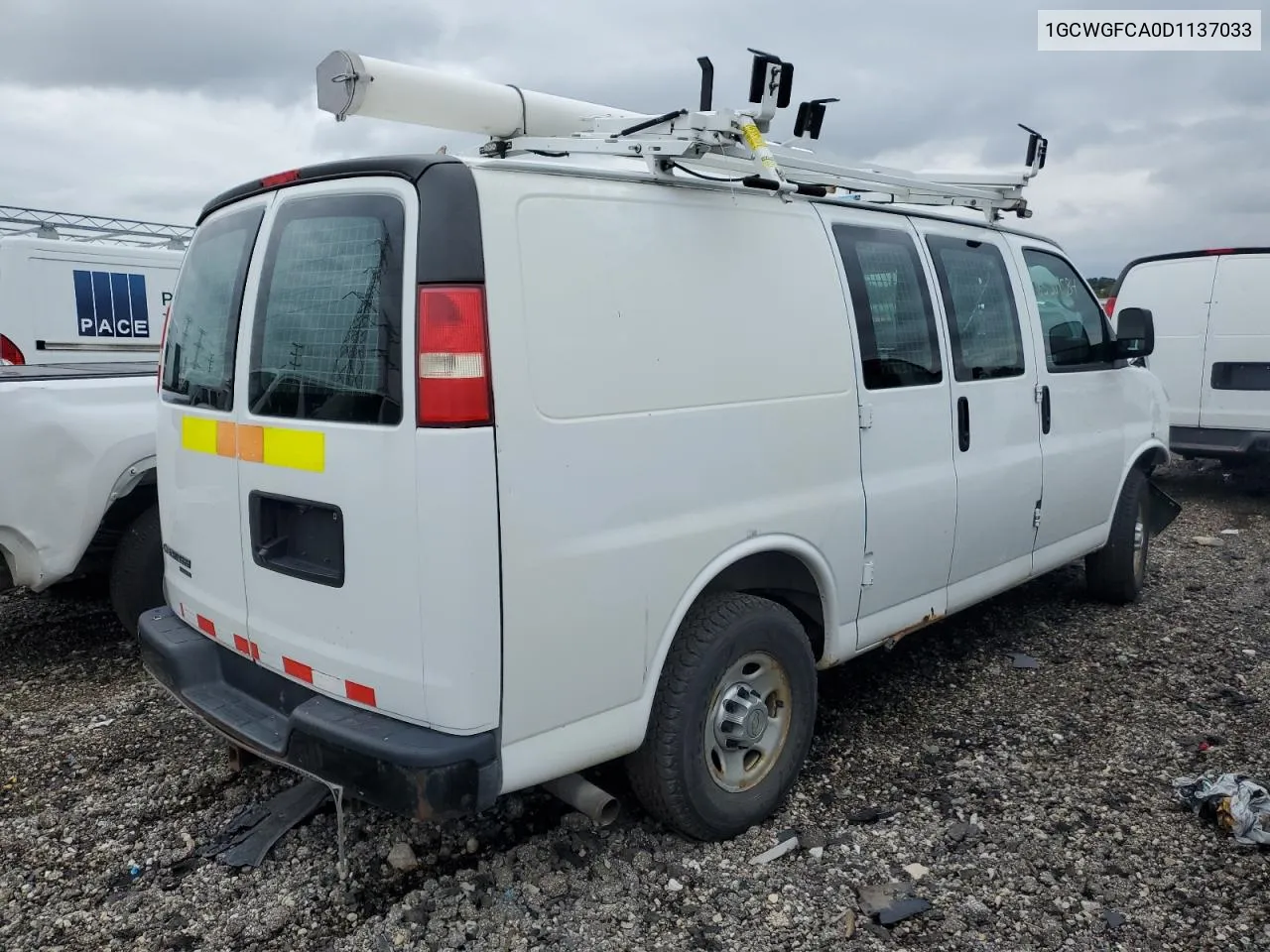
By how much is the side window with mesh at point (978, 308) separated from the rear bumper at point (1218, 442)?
4992 mm

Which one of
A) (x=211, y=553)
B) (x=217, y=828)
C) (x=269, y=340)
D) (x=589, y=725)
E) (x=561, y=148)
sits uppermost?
(x=561, y=148)

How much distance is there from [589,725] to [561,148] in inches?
69.8

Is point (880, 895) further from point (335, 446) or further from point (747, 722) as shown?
point (335, 446)

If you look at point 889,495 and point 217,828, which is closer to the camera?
point 217,828

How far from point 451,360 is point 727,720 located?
1.52 m

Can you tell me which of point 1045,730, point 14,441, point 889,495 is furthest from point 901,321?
point 14,441

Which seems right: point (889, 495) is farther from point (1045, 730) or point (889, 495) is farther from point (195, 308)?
point (195, 308)

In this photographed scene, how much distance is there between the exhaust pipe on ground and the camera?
2.91 m

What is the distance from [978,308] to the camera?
13.9 feet

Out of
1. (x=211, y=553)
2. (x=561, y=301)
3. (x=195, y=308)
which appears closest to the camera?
(x=561, y=301)

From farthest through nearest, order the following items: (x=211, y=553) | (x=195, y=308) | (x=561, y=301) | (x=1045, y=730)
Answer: (x=1045, y=730)
(x=195, y=308)
(x=211, y=553)
(x=561, y=301)

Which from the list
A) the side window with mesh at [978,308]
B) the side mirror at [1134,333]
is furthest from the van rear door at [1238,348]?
the side window with mesh at [978,308]

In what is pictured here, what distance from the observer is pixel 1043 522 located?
468 cm

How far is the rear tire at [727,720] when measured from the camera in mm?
3000
